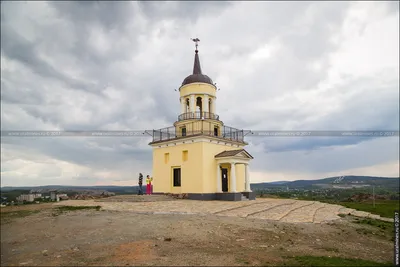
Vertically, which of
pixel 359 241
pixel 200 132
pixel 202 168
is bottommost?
pixel 359 241

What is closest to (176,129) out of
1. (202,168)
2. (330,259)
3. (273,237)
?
(202,168)

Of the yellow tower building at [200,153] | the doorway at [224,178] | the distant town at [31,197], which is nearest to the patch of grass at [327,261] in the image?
the distant town at [31,197]

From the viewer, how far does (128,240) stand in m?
8.95

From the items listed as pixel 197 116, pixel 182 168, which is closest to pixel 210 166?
pixel 182 168

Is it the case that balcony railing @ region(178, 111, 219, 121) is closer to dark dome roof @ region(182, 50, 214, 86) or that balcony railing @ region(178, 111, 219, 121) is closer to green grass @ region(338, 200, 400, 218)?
dark dome roof @ region(182, 50, 214, 86)

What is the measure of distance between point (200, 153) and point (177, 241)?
15.2m

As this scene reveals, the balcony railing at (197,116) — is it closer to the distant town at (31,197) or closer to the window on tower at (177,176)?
the window on tower at (177,176)

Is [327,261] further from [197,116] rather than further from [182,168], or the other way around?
[197,116]

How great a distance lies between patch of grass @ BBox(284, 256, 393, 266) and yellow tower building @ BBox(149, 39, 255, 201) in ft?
52.8

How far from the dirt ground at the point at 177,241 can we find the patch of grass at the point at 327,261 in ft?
1.26

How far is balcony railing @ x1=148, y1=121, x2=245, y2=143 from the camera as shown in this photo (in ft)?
85.8

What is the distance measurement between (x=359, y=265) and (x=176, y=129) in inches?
854

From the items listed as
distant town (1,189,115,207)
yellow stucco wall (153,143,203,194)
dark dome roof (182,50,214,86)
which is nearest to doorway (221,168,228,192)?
yellow stucco wall (153,143,203,194)

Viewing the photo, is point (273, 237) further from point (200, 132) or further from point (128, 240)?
point (200, 132)
